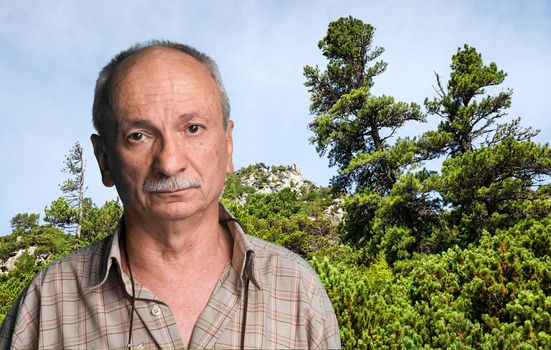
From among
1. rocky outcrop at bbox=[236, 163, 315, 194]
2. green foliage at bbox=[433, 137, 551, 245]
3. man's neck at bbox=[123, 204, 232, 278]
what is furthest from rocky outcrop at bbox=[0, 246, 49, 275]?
rocky outcrop at bbox=[236, 163, 315, 194]

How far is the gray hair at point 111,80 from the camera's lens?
173 cm

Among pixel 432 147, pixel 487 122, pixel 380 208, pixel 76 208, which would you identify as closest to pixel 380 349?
pixel 380 208

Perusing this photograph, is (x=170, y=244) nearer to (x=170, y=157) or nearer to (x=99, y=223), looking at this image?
(x=170, y=157)

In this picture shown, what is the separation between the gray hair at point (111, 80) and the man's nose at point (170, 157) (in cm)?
26

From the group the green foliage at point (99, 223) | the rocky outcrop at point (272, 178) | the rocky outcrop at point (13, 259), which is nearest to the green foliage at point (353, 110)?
the green foliage at point (99, 223)

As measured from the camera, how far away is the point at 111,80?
1739 millimetres

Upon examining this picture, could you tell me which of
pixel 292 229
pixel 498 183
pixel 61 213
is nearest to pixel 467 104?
pixel 498 183

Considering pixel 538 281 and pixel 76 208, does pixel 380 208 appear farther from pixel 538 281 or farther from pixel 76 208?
pixel 76 208

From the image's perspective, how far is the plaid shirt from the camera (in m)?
1.63

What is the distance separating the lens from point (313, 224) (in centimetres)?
3269

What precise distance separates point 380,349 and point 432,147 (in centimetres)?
1474

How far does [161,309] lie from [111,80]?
806mm

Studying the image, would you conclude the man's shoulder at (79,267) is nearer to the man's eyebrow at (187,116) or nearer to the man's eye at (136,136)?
the man's eye at (136,136)

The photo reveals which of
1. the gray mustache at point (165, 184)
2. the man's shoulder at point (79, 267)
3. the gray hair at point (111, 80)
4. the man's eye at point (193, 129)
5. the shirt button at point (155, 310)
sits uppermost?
the gray hair at point (111, 80)
